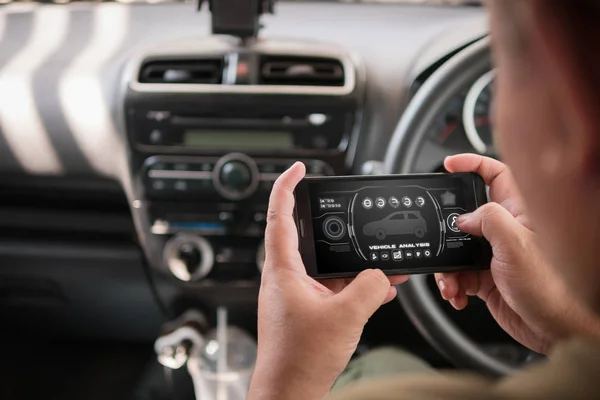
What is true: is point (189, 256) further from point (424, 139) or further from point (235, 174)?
point (424, 139)

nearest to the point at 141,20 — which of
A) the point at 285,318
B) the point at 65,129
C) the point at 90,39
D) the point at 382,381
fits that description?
the point at 90,39

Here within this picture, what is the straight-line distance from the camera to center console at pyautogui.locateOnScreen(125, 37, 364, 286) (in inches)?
44.8

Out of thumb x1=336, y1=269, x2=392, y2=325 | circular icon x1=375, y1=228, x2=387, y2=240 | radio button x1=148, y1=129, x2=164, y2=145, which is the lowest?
radio button x1=148, y1=129, x2=164, y2=145

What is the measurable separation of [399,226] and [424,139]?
10.8 inches

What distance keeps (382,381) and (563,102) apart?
7.3 inches

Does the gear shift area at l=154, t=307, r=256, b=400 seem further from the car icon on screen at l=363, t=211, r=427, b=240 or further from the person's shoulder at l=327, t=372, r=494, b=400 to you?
the person's shoulder at l=327, t=372, r=494, b=400

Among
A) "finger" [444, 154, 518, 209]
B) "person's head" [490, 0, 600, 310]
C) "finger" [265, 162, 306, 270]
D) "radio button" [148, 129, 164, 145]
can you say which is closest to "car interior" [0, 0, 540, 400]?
"radio button" [148, 129, 164, 145]

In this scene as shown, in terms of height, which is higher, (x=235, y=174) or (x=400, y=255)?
(x=400, y=255)

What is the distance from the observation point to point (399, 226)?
81 cm

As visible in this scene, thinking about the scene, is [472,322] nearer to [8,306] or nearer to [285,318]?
[285,318]

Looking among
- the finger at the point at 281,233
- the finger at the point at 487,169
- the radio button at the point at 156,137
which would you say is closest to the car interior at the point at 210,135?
the radio button at the point at 156,137

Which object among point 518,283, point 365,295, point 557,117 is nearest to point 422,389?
point 557,117

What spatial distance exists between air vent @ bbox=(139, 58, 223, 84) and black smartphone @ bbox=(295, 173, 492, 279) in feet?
1.44

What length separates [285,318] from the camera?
624 mm
